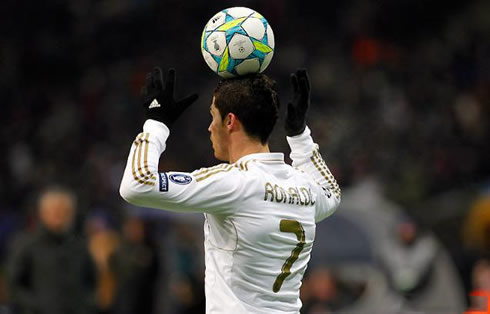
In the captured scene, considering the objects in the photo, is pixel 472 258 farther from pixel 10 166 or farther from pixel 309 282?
pixel 10 166

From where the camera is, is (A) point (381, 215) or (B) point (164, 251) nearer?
(B) point (164, 251)

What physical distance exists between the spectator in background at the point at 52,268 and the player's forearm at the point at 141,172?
3902 millimetres

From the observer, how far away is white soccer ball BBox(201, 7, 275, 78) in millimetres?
4180

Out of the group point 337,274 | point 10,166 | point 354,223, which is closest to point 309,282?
point 337,274

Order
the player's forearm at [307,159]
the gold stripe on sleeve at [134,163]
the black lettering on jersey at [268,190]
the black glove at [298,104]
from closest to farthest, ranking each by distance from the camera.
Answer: the gold stripe on sleeve at [134,163] → the black lettering on jersey at [268,190] → the black glove at [298,104] → the player's forearm at [307,159]

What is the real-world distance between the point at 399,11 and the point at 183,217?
30.7ft

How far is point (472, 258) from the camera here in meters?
9.68

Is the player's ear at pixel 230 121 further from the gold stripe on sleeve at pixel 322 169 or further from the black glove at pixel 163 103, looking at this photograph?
the gold stripe on sleeve at pixel 322 169

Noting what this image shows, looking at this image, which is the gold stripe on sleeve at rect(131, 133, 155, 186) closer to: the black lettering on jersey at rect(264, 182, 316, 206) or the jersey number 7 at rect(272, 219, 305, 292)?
the black lettering on jersey at rect(264, 182, 316, 206)

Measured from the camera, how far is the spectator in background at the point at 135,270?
9859 millimetres

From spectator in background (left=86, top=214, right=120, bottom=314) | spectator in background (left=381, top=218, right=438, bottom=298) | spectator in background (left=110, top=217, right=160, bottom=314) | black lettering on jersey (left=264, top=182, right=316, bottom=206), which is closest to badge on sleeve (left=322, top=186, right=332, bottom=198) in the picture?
black lettering on jersey (left=264, top=182, right=316, bottom=206)

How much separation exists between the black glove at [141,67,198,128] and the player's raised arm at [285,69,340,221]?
0.53m

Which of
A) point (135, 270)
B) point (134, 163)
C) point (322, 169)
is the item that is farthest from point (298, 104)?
point (135, 270)

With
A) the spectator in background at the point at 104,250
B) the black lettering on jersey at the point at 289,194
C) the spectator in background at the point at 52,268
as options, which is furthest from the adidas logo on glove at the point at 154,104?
the spectator in background at the point at 104,250
